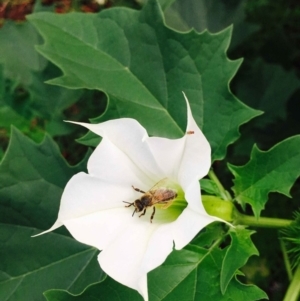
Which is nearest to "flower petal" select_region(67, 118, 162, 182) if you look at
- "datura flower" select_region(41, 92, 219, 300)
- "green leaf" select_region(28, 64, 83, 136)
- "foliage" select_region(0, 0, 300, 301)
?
"datura flower" select_region(41, 92, 219, 300)

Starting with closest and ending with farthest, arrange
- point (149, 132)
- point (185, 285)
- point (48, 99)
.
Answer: point (185, 285) → point (149, 132) → point (48, 99)

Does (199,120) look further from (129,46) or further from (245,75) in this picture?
(245,75)

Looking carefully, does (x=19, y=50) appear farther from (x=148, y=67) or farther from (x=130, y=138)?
(x=130, y=138)

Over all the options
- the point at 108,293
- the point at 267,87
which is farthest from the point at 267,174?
the point at 267,87

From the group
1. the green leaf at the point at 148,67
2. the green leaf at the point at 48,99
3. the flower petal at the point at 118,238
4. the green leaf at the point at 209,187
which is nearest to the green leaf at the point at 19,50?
the green leaf at the point at 48,99

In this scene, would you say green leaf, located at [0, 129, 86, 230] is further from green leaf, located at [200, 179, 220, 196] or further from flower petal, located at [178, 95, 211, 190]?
flower petal, located at [178, 95, 211, 190]

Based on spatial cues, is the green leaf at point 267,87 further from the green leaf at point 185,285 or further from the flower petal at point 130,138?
the flower petal at point 130,138

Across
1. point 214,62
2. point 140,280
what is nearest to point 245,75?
point 214,62

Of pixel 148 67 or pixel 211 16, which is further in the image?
pixel 211 16
